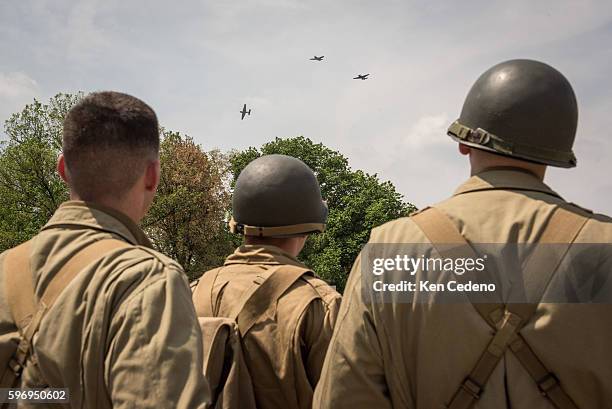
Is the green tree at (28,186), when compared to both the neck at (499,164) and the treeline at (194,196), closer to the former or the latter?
the treeline at (194,196)

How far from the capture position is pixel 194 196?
136ft

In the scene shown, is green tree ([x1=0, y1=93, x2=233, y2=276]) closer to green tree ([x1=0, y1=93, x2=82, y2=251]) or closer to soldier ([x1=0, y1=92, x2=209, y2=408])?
green tree ([x1=0, y1=93, x2=82, y2=251])

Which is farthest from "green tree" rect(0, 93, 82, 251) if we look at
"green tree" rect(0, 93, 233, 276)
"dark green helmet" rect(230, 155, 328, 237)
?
"dark green helmet" rect(230, 155, 328, 237)

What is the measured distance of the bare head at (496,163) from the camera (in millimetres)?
3465

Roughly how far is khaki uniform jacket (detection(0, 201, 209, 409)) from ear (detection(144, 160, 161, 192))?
0.52 metres

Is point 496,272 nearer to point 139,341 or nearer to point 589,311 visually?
point 589,311

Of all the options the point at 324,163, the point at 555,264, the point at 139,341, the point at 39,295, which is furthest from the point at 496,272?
the point at 324,163

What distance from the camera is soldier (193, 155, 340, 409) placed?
4.52 meters

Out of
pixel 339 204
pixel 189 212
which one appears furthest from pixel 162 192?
pixel 339 204

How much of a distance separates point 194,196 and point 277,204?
3657 centimetres

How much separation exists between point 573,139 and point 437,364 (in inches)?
54.5

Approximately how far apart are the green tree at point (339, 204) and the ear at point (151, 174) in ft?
143

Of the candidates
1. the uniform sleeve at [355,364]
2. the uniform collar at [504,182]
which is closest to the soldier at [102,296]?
the uniform sleeve at [355,364]

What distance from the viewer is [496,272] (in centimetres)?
312
